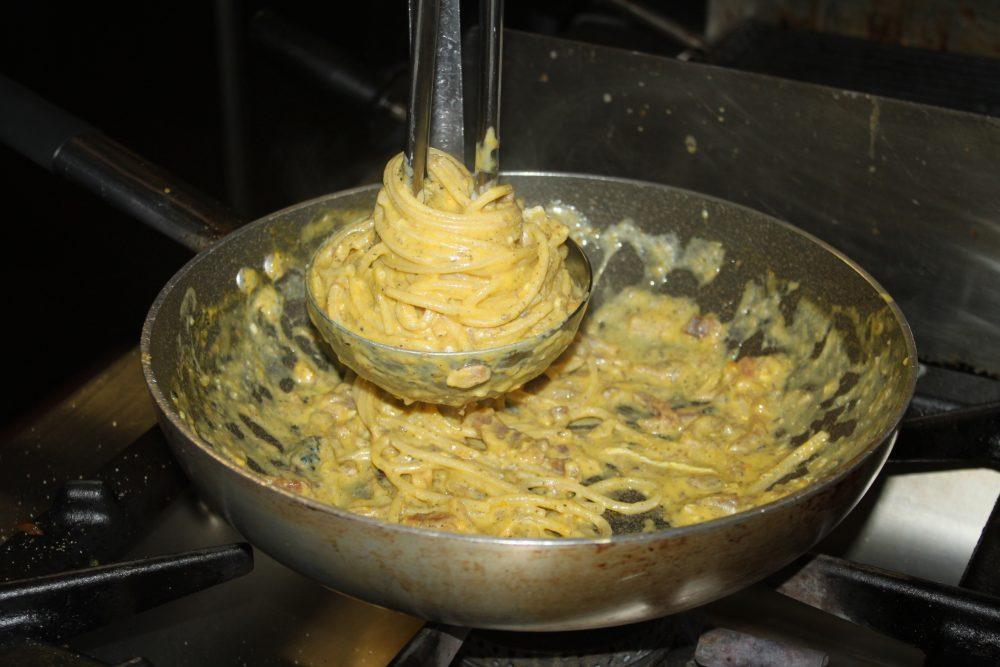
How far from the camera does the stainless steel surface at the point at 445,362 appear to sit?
122 centimetres

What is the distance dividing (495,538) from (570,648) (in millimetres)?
441

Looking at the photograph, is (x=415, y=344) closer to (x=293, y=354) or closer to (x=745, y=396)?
(x=293, y=354)

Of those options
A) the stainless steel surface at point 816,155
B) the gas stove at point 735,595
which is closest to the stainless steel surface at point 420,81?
the gas stove at point 735,595

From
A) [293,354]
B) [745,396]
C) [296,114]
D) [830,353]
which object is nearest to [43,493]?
[293,354]

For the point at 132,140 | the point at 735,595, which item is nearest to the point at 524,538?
the point at 735,595

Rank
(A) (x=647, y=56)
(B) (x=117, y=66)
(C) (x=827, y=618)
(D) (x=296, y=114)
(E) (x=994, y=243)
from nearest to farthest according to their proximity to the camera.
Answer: (C) (x=827, y=618) → (E) (x=994, y=243) → (A) (x=647, y=56) → (B) (x=117, y=66) → (D) (x=296, y=114)

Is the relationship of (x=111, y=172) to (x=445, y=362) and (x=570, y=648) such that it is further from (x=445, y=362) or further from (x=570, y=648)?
(x=570, y=648)

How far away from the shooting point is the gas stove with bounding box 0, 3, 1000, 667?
3.90 ft

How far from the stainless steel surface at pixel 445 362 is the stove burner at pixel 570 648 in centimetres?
30

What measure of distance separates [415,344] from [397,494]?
21 centimetres

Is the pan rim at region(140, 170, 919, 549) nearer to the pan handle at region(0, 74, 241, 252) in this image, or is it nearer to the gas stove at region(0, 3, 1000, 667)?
the pan handle at region(0, 74, 241, 252)

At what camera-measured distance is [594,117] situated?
6.51ft

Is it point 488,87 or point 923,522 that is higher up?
point 488,87

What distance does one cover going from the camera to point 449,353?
3.98 feet
